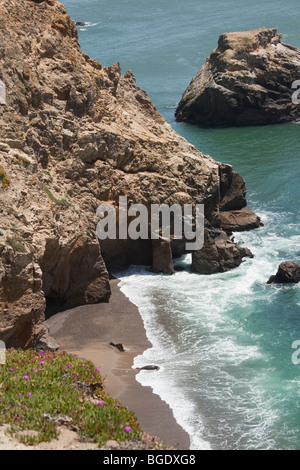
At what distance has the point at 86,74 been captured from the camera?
39.0m

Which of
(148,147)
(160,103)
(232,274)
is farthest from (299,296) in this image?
(160,103)

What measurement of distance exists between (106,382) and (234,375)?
206 inches

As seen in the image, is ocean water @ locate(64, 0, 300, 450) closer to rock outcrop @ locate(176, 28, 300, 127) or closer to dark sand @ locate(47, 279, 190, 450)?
dark sand @ locate(47, 279, 190, 450)

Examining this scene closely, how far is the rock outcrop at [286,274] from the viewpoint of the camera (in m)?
37.0

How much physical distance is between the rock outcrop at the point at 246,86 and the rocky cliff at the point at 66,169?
3308 cm

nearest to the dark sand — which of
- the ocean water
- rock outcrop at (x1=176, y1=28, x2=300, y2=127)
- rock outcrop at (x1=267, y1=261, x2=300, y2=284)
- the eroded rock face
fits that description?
the ocean water

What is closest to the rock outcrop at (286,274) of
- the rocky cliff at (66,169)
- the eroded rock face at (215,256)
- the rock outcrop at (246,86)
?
the eroded rock face at (215,256)

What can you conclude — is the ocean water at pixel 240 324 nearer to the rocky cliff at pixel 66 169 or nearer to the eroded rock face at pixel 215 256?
the eroded rock face at pixel 215 256

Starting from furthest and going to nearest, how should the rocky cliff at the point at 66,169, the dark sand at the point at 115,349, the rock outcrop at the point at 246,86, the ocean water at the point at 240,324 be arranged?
1. the rock outcrop at the point at 246,86
2. the rocky cliff at the point at 66,169
3. the ocean water at the point at 240,324
4. the dark sand at the point at 115,349

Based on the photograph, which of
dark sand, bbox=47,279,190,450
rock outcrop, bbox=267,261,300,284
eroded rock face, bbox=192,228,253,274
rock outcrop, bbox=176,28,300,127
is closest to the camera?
dark sand, bbox=47,279,190,450

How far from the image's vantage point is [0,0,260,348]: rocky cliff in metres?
28.0

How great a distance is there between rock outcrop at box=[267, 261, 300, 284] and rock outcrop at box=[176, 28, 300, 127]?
40.5 metres

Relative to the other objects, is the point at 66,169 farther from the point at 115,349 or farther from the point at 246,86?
the point at 246,86

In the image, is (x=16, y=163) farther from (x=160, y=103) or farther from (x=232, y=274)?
(x=160, y=103)
